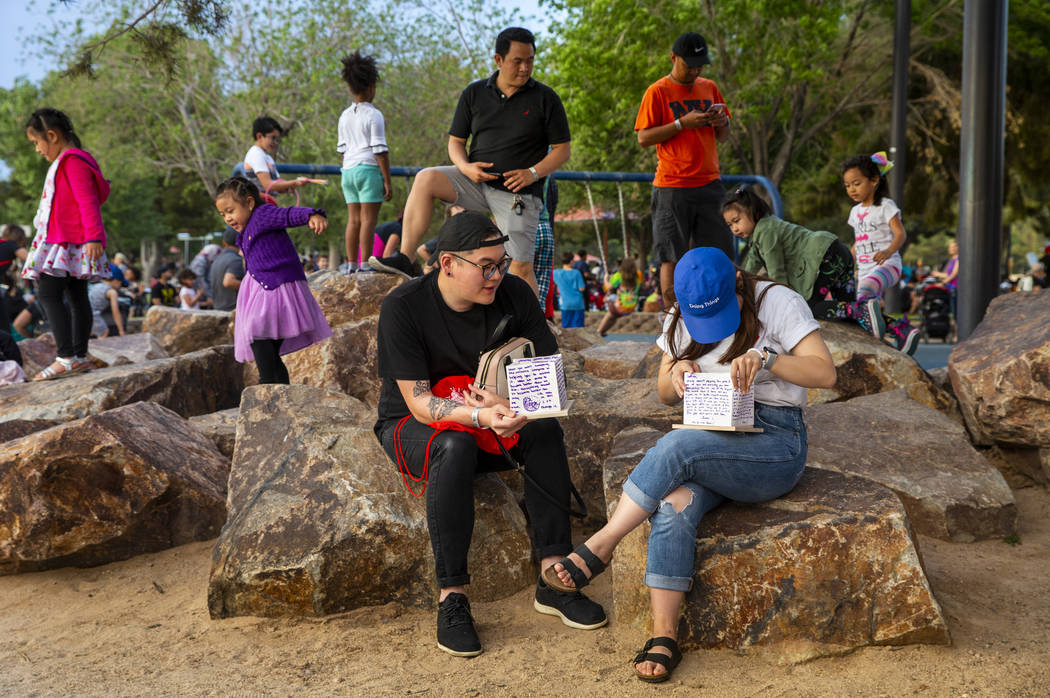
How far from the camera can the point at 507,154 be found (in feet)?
16.6

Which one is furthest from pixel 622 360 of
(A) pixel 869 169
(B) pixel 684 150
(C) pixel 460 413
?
(C) pixel 460 413

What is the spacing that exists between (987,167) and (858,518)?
16.2 ft

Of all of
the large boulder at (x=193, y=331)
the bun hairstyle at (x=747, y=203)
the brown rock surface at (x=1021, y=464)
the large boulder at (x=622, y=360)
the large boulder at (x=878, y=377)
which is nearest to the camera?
the brown rock surface at (x=1021, y=464)

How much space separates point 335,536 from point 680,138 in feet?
11.9

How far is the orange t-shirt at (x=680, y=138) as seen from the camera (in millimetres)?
5824

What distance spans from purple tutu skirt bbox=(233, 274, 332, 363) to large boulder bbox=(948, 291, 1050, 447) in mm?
3471

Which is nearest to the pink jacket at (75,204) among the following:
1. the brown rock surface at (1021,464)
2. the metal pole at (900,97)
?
the brown rock surface at (1021,464)

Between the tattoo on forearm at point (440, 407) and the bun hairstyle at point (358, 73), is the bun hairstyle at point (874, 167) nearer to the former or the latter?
the bun hairstyle at point (358, 73)

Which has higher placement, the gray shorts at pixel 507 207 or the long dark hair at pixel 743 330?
the gray shorts at pixel 507 207

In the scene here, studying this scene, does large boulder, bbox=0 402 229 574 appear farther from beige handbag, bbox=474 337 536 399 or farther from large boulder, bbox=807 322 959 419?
large boulder, bbox=807 322 959 419

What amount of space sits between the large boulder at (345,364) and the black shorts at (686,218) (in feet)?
6.53

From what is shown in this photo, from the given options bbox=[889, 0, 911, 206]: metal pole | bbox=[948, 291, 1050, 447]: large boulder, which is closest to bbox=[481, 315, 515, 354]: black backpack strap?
bbox=[948, 291, 1050, 447]: large boulder

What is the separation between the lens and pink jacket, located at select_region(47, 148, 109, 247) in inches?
206

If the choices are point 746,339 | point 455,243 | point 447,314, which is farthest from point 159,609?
point 746,339
